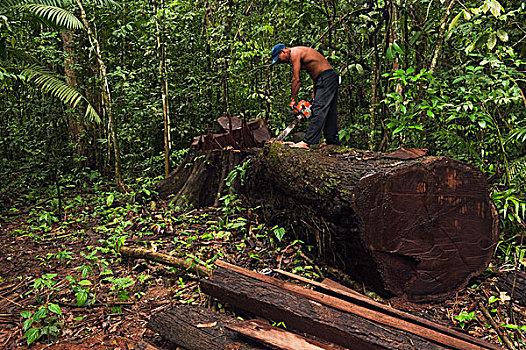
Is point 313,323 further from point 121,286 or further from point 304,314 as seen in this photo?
point 121,286

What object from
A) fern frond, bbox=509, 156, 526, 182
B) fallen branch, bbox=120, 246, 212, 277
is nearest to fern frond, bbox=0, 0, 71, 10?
fallen branch, bbox=120, 246, 212, 277

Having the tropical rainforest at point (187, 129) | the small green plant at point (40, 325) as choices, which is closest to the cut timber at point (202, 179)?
the tropical rainforest at point (187, 129)

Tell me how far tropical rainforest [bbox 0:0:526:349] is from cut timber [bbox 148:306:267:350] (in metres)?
0.20

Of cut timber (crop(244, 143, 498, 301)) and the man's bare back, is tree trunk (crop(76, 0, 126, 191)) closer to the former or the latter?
the man's bare back

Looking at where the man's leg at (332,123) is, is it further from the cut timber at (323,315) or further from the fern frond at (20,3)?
the fern frond at (20,3)

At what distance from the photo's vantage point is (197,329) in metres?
2.65

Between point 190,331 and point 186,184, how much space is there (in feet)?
11.0

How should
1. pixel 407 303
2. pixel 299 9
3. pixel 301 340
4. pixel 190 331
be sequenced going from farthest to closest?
pixel 299 9
pixel 407 303
pixel 190 331
pixel 301 340

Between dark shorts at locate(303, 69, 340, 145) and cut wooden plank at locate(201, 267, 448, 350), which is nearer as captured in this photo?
cut wooden plank at locate(201, 267, 448, 350)

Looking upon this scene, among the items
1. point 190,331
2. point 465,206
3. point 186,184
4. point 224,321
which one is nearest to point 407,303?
point 465,206

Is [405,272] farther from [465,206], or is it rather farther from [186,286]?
[186,286]

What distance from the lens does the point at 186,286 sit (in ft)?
11.9

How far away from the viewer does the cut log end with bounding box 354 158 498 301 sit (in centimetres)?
309

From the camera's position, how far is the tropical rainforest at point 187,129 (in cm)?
335
